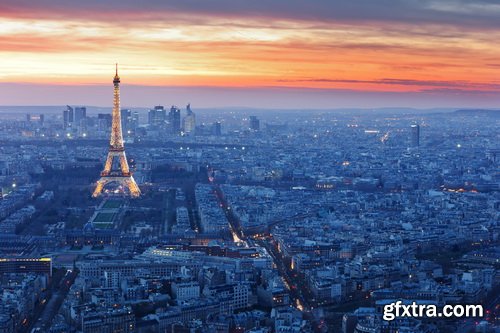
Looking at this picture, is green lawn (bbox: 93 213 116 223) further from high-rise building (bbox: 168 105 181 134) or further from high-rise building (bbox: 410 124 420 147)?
high-rise building (bbox: 168 105 181 134)

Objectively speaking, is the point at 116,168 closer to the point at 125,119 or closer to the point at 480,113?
the point at 125,119

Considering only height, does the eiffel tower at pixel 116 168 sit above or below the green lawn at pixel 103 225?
above

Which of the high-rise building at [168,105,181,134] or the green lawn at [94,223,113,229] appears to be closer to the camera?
the green lawn at [94,223,113,229]

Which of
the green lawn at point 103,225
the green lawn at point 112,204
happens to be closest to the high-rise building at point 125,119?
the green lawn at point 112,204

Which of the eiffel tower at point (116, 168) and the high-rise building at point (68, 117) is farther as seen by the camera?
the high-rise building at point (68, 117)

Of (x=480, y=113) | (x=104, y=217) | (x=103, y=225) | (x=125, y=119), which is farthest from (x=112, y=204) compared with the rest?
(x=480, y=113)

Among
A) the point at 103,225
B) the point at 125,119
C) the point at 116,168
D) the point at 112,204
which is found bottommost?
the point at 112,204

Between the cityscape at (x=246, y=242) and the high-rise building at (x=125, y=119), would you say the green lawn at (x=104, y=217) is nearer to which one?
the cityscape at (x=246, y=242)

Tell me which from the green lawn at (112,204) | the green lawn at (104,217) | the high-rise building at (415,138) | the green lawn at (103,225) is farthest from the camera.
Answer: the high-rise building at (415,138)

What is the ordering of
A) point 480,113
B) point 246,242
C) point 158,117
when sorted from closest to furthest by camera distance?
point 246,242 < point 158,117 < point 480,113

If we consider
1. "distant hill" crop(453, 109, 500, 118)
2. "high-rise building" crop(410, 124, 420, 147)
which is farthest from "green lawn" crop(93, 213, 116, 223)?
"distant hill" crop(453, 109, 500, 118)
